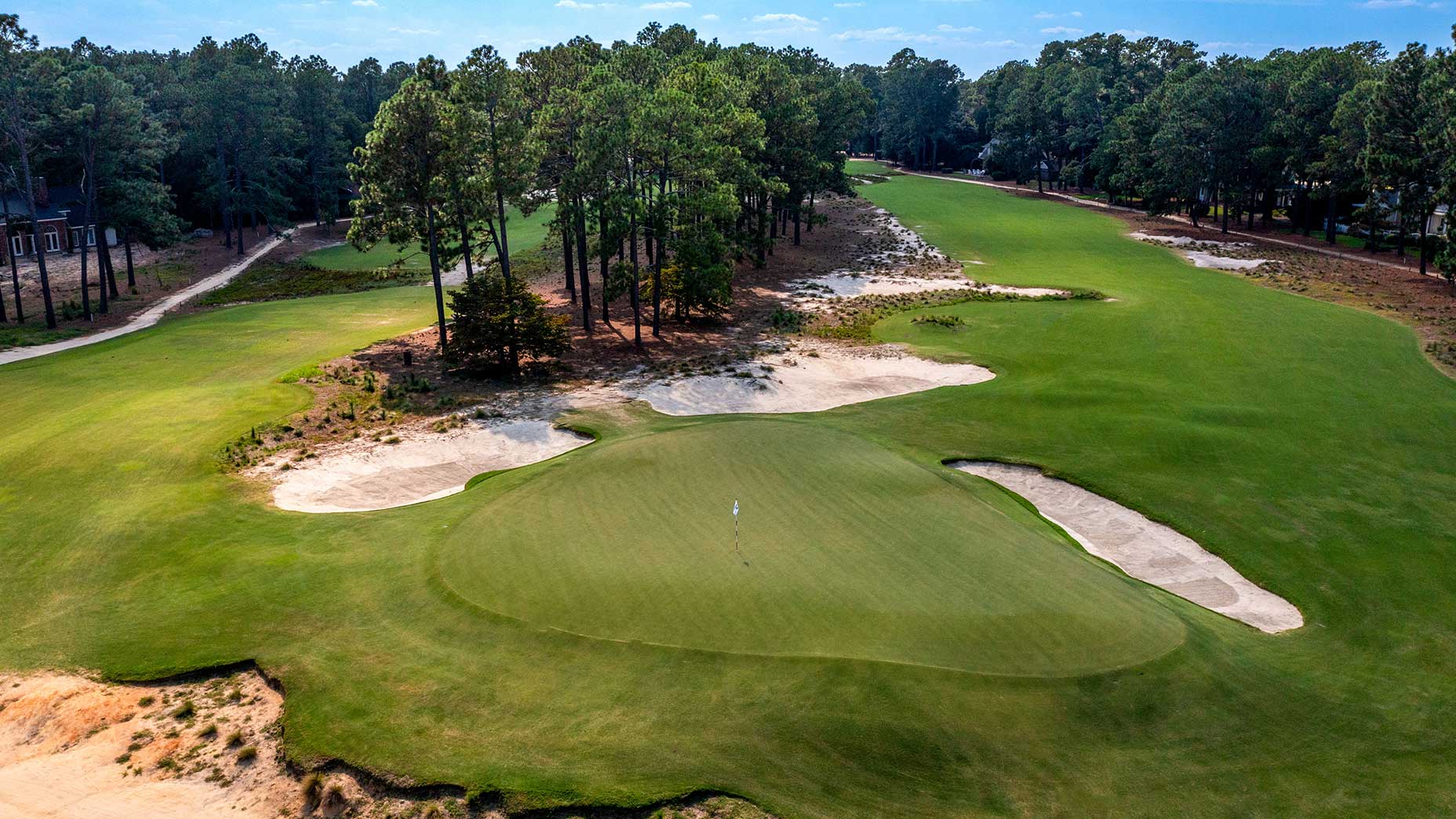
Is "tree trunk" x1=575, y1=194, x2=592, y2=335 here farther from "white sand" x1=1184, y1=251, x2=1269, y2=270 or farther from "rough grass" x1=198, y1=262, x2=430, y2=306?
"white sand" x1=1184, y1=251, x2=1269, y2=270

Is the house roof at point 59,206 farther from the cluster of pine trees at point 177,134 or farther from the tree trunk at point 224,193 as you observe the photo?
the tree trunk at point 224,193

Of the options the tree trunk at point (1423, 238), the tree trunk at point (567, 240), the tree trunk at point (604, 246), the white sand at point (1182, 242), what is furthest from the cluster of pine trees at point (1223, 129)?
the tree trunk at point (567, 240)

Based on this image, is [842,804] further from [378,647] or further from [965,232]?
[965,232]

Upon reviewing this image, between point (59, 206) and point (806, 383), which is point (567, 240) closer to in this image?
point (806, 383)

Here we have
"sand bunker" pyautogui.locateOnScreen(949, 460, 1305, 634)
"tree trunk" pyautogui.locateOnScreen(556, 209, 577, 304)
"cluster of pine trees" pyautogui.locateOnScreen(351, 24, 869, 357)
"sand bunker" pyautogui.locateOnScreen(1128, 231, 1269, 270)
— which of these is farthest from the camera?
"sand bunker" pyautogui.locateOnScreen(1128, 231, 1269, 270)

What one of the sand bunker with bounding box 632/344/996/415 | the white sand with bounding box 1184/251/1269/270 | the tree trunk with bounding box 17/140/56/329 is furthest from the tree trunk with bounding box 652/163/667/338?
the white sand with bounding box 1184/251/1269/270

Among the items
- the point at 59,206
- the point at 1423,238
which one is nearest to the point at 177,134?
the point at 59,206
